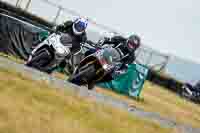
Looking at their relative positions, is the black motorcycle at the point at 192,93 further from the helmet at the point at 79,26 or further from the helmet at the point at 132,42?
the helmet at the point at 79,26

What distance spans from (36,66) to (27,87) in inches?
134

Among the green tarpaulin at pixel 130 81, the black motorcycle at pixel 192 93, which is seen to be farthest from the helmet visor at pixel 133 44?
the black motorcycle at pixel 192 93

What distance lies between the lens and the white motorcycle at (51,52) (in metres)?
11.5

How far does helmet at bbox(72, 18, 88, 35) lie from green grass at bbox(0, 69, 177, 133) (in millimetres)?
3059

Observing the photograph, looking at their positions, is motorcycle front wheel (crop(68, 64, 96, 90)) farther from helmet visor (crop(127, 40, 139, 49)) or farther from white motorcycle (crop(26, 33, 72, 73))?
helmet visor (crop(127, 40, 139, 49))

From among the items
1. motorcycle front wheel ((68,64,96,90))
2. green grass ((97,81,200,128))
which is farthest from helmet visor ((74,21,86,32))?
green grass ((97,81,200,128))

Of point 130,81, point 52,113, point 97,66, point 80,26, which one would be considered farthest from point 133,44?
point 52,113

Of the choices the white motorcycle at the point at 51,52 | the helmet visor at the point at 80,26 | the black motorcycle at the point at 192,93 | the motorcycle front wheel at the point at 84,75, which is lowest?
the black motorcycle at the point at 192,93

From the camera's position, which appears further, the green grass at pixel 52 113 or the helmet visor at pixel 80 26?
the helmet visor at pixel 80 26

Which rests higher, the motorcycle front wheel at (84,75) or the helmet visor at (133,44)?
the helmet visor at (133,44)

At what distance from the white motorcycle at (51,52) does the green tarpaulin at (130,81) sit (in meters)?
6.36

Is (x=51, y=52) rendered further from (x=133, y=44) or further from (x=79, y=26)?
(x=133, y=44)

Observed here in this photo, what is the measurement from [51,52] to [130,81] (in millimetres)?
6957

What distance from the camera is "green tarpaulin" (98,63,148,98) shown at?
18031 mm
